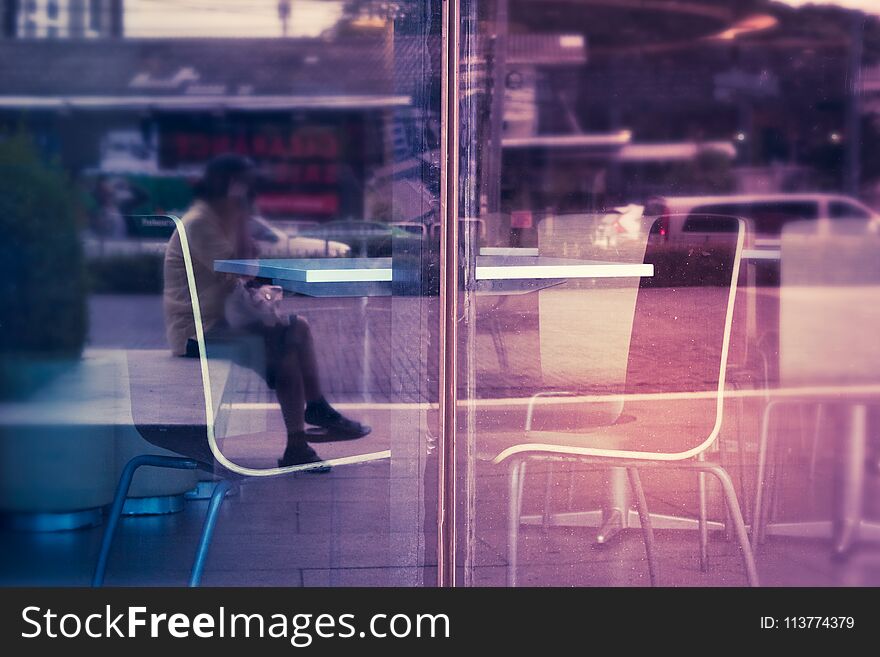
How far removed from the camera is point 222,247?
2098mm

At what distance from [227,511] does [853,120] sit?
1.67 m

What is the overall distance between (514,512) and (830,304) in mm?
867

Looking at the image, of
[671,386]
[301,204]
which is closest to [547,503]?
[671,386]

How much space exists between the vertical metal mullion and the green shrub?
1405mm

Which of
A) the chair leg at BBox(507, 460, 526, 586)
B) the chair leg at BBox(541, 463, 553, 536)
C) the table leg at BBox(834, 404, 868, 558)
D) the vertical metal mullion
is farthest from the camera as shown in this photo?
the table leg at BBox(834, 404, 868, 558)

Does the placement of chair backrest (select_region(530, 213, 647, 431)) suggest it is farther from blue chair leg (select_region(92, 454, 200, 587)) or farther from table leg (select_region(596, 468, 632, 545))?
blue chair leg (select_region(92, 454, 200, 587))

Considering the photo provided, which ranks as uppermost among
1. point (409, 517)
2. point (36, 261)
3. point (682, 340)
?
point (36, 261)

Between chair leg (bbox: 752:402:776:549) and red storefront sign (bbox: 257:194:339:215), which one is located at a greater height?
red storefront sign (bbox: 257:194:339:215)

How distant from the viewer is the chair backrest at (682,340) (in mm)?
2064

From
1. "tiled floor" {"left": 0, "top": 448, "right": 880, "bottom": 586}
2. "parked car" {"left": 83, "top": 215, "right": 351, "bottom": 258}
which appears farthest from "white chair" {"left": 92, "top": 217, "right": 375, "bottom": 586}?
"parked car" {"left": 83, "top": 215, "right": 351, "bottom": 258}

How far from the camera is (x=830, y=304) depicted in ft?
7.63

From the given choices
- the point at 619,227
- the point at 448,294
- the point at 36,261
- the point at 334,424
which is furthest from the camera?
the point at 36,261

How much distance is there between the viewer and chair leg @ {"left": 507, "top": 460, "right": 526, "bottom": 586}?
201cm

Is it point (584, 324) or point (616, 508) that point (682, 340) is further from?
point (616, 508)
